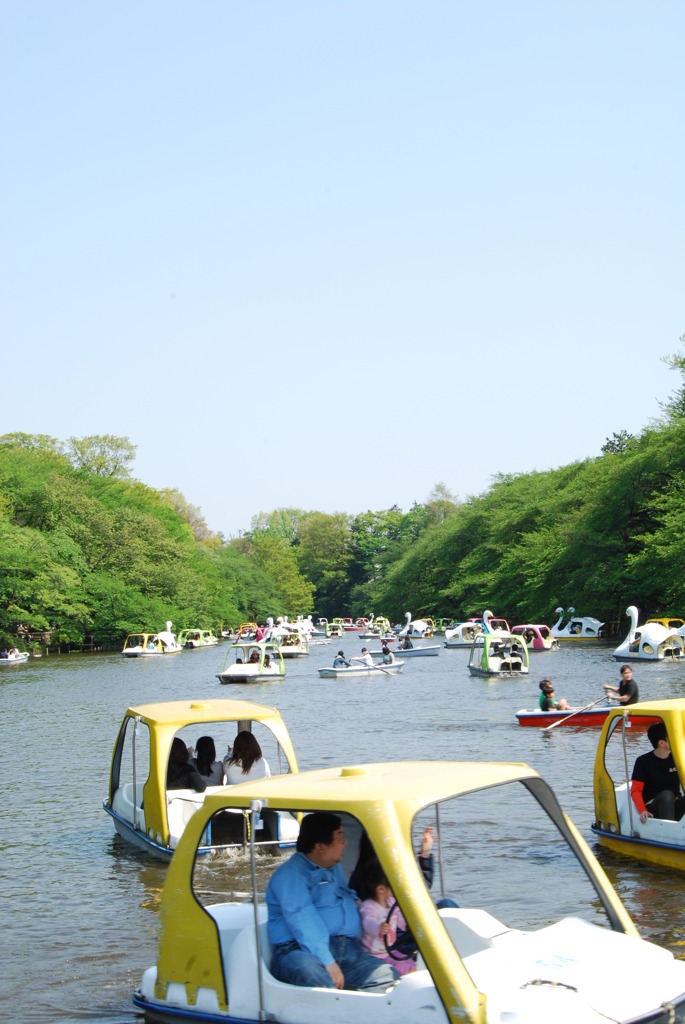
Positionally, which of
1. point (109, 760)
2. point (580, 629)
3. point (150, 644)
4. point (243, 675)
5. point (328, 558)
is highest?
point (328, 558)

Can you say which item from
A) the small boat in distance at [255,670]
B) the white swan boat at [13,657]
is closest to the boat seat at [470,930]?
the small boat in distance at [255,670]

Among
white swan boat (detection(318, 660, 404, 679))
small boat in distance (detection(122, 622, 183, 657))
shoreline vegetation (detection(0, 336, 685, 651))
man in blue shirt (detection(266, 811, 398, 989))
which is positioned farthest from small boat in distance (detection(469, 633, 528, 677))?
man in blue shirt (detection(266, 811, 398, 989))

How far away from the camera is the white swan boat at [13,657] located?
226 feet

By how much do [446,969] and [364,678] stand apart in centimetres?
4787

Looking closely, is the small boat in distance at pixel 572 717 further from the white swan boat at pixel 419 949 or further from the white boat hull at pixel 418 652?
the white boat hull at pixel 418 652

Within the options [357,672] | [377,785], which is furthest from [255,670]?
[377,785]

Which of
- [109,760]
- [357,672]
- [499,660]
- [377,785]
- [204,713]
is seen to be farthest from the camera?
[357,672]

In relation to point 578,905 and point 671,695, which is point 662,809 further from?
point 671,695

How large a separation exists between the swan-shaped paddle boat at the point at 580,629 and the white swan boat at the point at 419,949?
67.7m

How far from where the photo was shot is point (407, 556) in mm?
130375

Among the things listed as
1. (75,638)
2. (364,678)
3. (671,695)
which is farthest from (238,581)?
(671,695)

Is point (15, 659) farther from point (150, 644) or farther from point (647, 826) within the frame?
point (647, 826)

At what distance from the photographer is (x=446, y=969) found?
5.35m

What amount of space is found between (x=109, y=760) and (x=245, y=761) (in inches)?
477
